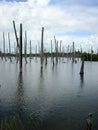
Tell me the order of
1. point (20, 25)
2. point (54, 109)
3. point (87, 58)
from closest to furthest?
point (54, 109) → point (20, 25) → point (87, 58)

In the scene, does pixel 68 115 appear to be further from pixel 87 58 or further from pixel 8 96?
pixel 87 58

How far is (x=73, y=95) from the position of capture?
21.5 metres

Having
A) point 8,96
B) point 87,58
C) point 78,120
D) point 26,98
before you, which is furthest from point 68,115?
point 87,58

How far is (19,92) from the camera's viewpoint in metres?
22.0

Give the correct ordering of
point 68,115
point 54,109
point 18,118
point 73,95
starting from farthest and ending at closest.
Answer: point 73,95 < point 54,109 < point 68,115 < point 18,118

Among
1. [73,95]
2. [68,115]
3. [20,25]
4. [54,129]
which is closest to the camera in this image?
[54,129]

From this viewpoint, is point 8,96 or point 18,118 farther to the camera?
point 8,96

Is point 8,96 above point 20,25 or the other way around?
the other way around

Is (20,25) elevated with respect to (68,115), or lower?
elevated

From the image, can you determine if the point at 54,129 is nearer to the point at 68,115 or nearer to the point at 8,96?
the point at 68,115

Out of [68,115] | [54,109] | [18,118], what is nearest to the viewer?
[18,118]

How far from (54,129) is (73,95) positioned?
29.9 feet

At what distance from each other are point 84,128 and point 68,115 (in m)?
2.34

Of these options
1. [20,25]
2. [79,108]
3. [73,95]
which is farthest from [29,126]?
[20,25]
